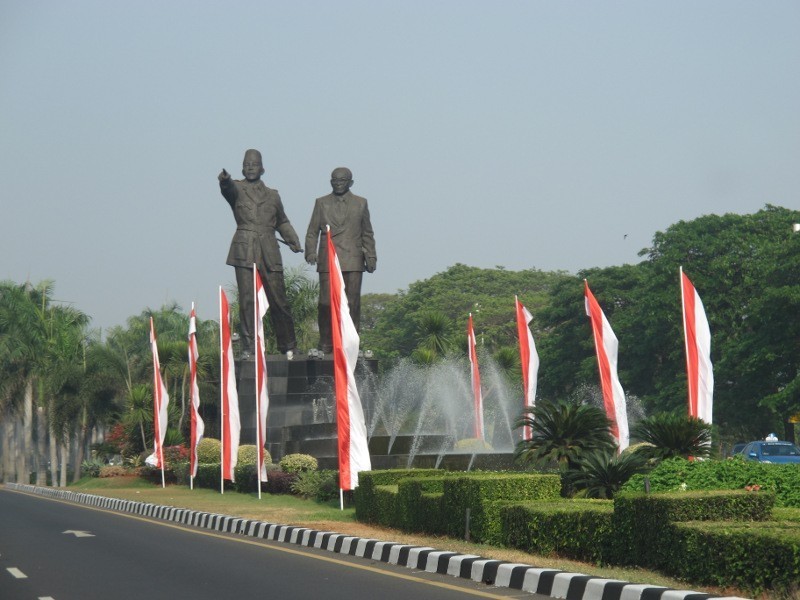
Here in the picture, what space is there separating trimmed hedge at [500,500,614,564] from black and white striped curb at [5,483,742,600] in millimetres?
772

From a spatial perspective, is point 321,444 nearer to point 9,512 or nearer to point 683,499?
point 9,512

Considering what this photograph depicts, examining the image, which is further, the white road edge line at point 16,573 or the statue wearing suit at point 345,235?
the statue wearing suit at point 345,235

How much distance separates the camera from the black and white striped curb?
8867 millimetres

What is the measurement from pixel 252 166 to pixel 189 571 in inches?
884

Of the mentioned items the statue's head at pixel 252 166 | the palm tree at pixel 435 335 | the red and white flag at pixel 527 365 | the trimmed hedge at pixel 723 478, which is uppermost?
the statue's head at pixel 252 166

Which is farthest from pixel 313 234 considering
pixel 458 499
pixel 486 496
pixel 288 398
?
pixel 486 496

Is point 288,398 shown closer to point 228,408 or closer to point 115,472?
point 228,408

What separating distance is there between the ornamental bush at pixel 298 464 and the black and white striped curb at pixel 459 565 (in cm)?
578

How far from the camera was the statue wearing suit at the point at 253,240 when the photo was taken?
3350 cm

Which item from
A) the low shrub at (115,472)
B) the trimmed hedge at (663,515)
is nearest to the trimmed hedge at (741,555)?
the trimmed hedge at (663,515)

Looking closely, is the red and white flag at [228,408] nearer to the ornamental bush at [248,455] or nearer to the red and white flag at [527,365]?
the ornamental bush at [248,455]

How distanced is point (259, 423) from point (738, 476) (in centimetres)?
1231

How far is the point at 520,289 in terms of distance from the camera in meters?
76.0

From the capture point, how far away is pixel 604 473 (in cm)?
1544
